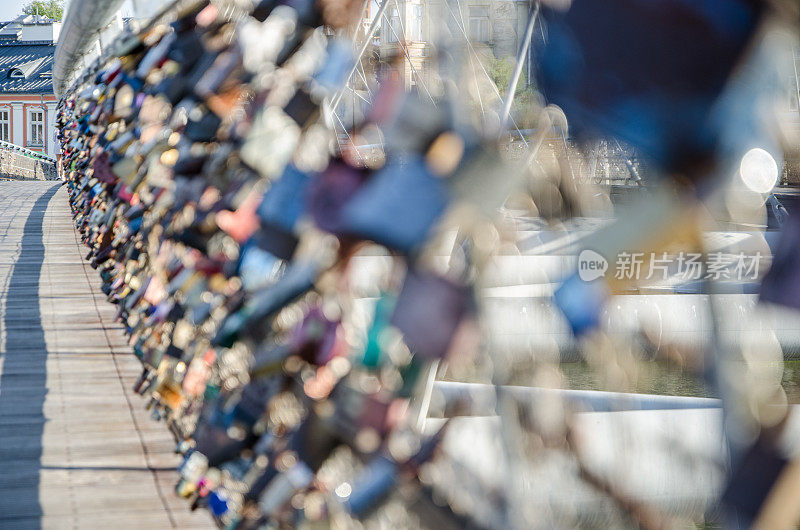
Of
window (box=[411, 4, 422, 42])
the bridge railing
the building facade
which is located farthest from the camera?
the building facade

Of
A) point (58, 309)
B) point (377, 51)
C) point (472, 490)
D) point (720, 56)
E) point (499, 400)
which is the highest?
point (720, 56)

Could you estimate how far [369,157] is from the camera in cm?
111

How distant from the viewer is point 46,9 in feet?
194

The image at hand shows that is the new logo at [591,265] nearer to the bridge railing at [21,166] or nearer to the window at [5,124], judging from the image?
the bridge railing at [21,166]

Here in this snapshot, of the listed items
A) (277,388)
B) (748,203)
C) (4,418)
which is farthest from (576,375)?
(748,203)

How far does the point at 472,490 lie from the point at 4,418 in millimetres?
1711

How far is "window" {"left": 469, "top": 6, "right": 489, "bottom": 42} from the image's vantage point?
670mm

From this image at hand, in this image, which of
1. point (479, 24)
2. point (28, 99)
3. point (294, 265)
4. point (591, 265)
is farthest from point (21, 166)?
point (591, 265)

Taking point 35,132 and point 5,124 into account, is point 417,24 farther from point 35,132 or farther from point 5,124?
point 5,124

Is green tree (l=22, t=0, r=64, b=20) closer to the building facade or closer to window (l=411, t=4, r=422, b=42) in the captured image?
the building facade

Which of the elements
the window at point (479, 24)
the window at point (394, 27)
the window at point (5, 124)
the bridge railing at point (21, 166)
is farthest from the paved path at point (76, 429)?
the window at point (5, 124)

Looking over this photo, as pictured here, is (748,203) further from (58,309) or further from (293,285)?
(58,309)

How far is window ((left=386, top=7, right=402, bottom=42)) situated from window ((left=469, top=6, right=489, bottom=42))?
0.72 ft

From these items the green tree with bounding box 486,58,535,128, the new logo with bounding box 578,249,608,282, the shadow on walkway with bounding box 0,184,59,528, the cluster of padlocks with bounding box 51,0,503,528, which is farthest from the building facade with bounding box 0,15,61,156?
the new logo with bounding box 578,249,608,282
